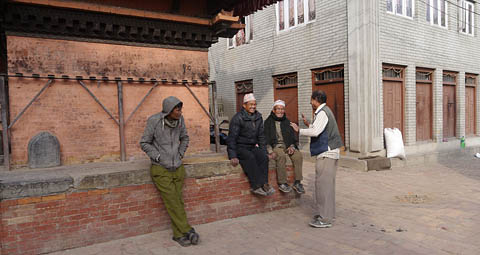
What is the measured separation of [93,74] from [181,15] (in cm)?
192

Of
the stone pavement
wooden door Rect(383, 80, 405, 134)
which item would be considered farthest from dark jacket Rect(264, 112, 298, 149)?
wooden door Rect(383, 80, 405, 134)

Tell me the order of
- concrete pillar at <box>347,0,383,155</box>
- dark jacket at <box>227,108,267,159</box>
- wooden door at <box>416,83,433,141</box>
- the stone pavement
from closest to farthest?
the stone pavement → dark jacket at <box>227,108,267,159</box> → concrete pillar at <box>347,0,383,155</box> → wooden door at <box>416,83,433,141</box>

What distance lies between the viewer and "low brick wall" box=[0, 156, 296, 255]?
150 inches

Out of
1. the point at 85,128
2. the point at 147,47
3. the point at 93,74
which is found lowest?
the point at 85,128

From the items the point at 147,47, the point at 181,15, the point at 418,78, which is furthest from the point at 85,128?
the point at 418,78

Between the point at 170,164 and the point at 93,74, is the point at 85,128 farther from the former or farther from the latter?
the point at 170,164

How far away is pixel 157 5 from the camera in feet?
20.8

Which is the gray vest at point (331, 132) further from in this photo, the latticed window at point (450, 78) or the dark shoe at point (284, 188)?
the latticed window at point (450, 78)

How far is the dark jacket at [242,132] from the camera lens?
16.8 feet

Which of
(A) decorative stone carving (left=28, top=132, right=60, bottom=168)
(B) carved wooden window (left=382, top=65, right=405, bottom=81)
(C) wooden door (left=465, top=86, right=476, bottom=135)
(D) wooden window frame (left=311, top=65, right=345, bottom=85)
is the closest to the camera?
(A) decorative stone carving (left=28, top=132, right=60, bottom=168)

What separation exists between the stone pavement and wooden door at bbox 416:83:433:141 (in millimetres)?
4829

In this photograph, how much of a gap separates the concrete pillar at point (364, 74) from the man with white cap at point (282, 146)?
4.73 meters

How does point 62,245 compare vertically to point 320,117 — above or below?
below

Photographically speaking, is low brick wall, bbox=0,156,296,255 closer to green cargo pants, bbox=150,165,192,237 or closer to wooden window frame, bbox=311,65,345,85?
green cargo pants, bbox=150,165,192,237
